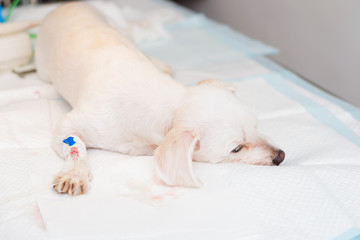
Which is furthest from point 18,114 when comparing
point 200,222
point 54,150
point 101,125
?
point 200,222

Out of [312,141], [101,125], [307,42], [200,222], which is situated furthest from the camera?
[307,42]

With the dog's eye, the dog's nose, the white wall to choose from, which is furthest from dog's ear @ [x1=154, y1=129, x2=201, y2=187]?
the white wall

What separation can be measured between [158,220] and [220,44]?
172 cm

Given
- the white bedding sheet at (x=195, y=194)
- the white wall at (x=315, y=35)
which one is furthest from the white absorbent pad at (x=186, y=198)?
the white wall at (x=315, y=35)

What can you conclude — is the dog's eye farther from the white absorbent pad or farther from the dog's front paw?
the dog's front paw

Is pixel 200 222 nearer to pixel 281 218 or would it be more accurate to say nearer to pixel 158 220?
pixel 158 220

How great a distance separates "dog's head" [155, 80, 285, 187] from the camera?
1.22 m

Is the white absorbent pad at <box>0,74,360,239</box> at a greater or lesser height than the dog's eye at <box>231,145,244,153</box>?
lesser

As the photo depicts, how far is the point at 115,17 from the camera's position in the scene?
2.78 metres

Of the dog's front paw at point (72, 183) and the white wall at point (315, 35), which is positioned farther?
the white wall at point (315, 35)

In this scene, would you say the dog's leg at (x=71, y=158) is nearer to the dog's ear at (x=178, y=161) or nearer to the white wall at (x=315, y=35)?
the dog's ear at (x=178, y=161)

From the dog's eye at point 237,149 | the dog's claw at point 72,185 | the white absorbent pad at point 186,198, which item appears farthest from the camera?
the dog's eye at point 237,149

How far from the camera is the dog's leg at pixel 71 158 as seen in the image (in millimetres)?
1259

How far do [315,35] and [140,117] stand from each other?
2.16 meters
